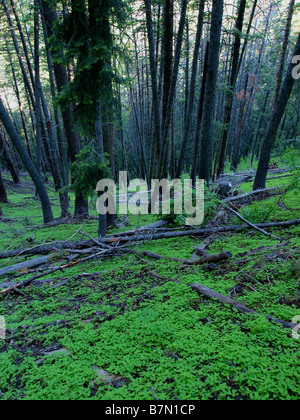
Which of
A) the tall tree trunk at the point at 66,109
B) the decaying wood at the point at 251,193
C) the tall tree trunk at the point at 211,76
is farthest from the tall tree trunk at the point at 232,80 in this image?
the tall tree trunk at the point at 66,109

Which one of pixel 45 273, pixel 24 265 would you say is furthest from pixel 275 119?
pixel 24 265

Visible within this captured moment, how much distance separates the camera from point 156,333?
7.24 ft

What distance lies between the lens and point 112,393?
1.65 metres

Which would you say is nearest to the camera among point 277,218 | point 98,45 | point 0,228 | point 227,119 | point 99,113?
point 98,45

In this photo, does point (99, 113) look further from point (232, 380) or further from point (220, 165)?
point (220, 165)

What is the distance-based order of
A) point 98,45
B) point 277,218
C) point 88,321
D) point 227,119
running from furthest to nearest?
point 227,119, point 277,218, point 98,45, point 88,321

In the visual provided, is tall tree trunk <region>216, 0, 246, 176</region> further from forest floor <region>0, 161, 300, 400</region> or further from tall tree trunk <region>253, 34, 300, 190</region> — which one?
forest floor <region>0, 161, 300, 400</region>

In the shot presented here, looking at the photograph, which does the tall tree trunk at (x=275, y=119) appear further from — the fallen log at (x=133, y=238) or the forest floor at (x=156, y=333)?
the forest floor at (x=156, y=333)

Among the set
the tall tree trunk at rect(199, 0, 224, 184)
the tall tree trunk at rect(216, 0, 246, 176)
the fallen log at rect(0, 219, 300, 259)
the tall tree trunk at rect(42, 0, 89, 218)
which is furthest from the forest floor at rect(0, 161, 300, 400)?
the tall tree trunk at rect(216, 0, 246, 176)

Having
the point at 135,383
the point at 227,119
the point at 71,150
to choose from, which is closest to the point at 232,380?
the point at 135,383

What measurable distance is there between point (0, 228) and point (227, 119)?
11.6 metres

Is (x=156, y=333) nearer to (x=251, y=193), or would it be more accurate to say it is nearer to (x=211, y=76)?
(x=251, y=193)

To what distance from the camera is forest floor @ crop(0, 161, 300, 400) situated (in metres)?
1.67

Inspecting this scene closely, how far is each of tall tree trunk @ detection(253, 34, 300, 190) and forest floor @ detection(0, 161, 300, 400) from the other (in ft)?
12.3
